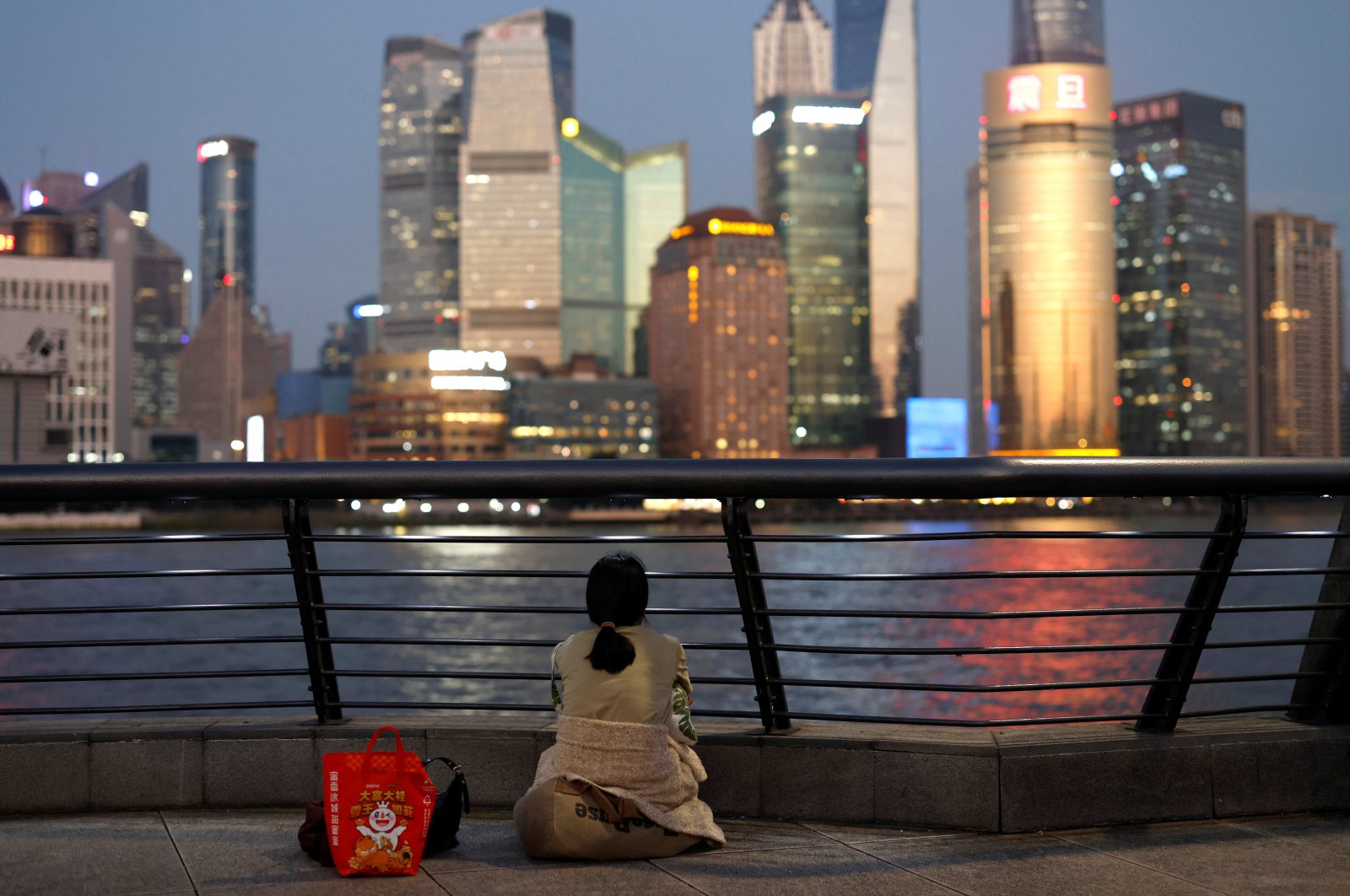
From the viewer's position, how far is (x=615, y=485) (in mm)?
5438

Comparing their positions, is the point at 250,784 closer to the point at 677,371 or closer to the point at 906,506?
the point at 906,506

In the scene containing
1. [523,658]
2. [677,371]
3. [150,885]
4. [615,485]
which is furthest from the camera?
[677,371]

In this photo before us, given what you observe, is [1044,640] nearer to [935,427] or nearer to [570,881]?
[570,881]

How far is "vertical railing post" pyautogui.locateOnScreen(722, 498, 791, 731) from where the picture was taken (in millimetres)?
5480

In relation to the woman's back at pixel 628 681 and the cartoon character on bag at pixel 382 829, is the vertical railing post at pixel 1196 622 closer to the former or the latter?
the woman's back at pixel 628 681

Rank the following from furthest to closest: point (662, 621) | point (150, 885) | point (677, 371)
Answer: point (677, 371), point (662, 621), point (150, 885)

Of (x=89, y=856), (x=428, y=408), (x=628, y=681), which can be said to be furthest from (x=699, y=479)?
(x=428, y=408)

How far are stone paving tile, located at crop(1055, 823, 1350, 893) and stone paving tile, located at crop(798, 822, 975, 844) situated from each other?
1.44ft

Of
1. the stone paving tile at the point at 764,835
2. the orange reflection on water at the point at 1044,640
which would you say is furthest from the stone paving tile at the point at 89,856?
the orange reflection on water at the point at 1044,640

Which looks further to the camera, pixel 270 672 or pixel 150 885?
pixel 270 672

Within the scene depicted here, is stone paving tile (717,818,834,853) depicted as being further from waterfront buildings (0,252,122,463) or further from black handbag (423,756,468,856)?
waterfront buildings (0,252,122,463)

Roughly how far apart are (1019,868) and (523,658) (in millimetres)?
31132

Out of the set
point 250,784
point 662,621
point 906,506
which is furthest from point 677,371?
point 250,784

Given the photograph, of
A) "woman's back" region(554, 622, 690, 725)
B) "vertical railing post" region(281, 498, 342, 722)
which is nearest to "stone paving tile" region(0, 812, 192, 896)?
"vertical railing post" region(281, 498, 342, 722)
